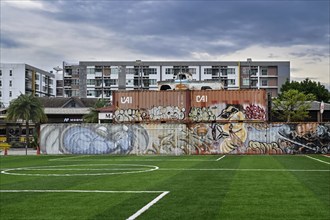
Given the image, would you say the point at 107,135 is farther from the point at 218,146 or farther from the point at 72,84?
the point at 72,84

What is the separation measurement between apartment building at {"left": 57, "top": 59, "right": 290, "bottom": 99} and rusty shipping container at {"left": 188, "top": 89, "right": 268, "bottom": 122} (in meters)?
81.9

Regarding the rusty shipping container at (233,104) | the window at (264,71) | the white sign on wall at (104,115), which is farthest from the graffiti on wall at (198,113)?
the window at (264,71)

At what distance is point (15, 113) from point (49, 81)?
83.8 m

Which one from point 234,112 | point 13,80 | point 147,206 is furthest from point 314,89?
point 147,206

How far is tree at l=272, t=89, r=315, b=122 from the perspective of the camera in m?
82.1

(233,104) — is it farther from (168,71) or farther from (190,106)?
(168,71)

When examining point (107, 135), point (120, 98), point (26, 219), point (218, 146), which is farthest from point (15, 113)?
point (26, 219)

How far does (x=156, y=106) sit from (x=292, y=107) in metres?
35.2

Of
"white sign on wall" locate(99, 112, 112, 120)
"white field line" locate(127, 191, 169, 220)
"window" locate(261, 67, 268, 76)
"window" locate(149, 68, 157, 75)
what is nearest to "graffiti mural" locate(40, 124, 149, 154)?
"white field line" locate(127, 191, 169, 220)

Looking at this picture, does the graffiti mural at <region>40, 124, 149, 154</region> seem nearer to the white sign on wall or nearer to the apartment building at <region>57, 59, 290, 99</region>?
the white sign on wall

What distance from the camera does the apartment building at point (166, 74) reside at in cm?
13700

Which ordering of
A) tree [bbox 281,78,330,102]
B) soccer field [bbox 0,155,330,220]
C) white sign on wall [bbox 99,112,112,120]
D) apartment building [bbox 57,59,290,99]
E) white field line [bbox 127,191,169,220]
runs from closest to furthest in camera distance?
white field line [bbox 127,191,169,220] → soccer field [bbox 0,155,330,220] → white sign on wall [bbox 99,112,112,120] → tree [bbox 281,78,330,102] → apartment building [bbox 57,59,290,99]

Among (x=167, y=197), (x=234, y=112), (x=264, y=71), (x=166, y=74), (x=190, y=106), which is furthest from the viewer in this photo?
(x=264, y=71)

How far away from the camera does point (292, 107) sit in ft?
274
